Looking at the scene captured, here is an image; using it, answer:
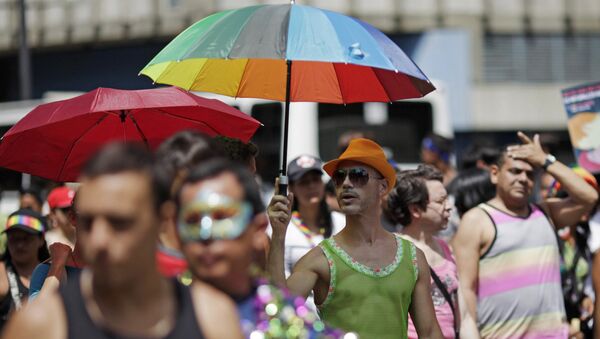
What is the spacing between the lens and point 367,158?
5.66 meters

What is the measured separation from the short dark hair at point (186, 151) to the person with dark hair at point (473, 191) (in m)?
4.71

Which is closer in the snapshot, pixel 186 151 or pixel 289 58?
pixel 186 151

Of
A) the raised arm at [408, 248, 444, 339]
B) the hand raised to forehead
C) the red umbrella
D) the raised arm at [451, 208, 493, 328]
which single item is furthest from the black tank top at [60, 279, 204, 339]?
the hand raised to forehead

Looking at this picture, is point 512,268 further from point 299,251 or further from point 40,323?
point 40,323

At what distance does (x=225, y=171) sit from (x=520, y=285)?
428 cm

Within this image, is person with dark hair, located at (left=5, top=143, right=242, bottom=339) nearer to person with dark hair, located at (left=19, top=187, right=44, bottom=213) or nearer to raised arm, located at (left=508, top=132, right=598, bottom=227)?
raised arm, located at (left=508, top=132, right=598, bottom=227)

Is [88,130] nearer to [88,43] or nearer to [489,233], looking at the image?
[489,233]

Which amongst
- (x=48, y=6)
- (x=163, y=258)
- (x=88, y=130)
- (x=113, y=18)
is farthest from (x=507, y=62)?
(x=163, y=258)

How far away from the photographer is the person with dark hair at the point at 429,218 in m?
Answer: 6.60

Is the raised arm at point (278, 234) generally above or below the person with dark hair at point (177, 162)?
below

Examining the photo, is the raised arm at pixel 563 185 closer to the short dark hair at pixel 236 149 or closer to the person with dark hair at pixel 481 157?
the person with dark hair at pixel 481 157

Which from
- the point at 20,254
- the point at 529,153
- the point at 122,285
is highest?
the point at 122,285

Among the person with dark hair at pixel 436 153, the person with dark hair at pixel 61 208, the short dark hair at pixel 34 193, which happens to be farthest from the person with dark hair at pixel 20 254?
the person with dark hair at pixel 436 153

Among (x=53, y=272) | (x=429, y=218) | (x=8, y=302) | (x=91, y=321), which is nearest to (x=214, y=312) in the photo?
(x=91, y=321)
